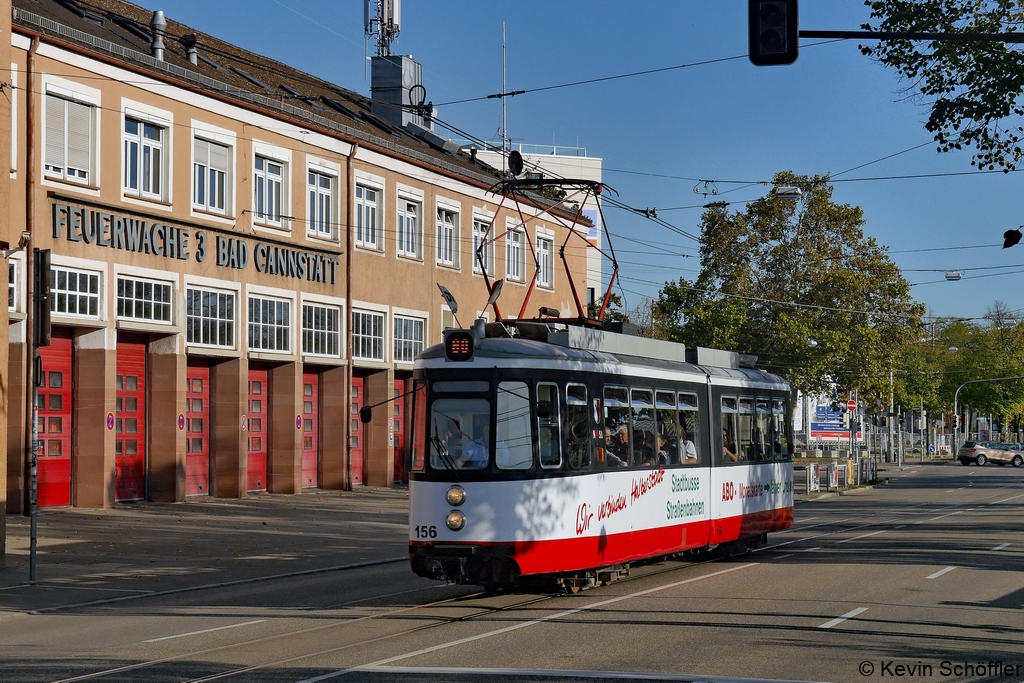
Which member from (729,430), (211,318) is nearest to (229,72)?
(211,318)

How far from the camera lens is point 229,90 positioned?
2998cm

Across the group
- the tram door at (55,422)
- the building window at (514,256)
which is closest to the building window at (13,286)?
the tram door at (55,422)

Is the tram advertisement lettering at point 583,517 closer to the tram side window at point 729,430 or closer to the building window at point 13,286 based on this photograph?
the tram side window at point 729,430

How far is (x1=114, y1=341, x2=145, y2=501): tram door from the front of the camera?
27047 millimetres

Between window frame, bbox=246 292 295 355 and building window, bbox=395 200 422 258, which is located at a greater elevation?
building window, bbox=395 200 422 258

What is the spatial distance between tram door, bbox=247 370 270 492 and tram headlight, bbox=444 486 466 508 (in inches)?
737

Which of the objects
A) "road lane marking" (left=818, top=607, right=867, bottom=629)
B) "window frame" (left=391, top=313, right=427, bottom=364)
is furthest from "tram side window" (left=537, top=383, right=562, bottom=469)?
"window frame" (left=391, top=313, right=427, bottom=364)

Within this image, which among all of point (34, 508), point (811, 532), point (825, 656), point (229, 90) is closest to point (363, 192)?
point (229, 90)

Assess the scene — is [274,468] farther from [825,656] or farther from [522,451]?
[825,656]

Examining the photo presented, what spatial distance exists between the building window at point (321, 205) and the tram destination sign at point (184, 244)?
703 mm

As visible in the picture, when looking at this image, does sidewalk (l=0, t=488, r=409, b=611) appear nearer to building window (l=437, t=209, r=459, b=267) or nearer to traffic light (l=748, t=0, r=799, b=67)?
traffic light (l=748, t=0, r=799, b=67)

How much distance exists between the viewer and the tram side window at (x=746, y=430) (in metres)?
19.7

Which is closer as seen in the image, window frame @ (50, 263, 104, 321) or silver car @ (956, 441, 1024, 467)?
window frame @ (50, 263, 104, 321)

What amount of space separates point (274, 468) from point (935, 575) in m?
19.1
